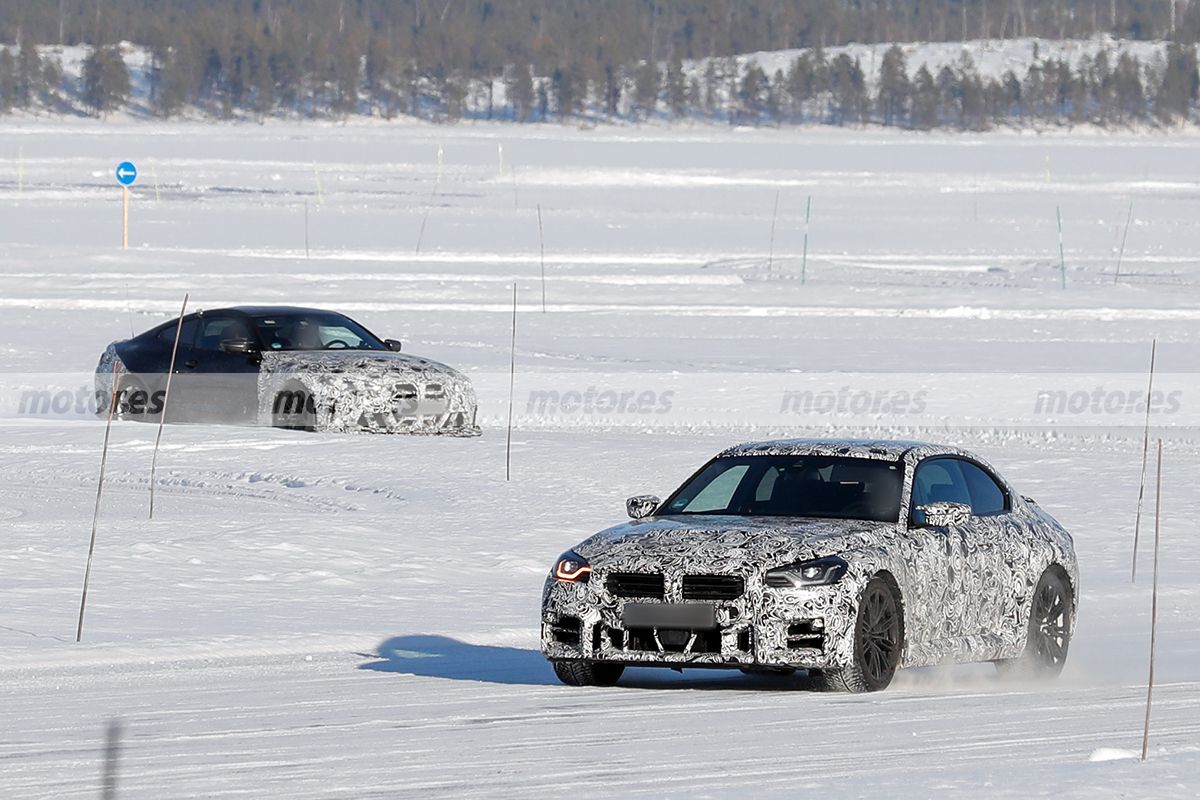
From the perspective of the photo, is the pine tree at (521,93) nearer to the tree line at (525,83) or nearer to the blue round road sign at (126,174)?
the tree line at (525,83)

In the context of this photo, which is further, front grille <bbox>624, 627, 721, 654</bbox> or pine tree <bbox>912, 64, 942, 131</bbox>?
pine tree <bbox>912, 64, 942, 131</bbox>

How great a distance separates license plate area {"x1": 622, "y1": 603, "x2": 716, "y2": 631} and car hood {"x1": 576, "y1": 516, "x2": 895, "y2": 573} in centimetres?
16

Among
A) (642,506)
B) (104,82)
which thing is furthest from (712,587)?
(104,82)

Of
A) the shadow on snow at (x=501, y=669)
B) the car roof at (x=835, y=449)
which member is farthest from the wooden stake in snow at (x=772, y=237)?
the car roof at (x=835, y=449)

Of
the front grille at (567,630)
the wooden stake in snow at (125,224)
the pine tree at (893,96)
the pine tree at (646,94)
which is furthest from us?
the pine tree at (646,94)

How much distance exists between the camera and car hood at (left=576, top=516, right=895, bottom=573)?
9.84 meters

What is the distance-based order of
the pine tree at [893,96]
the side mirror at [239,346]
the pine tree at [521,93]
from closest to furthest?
the side mirror at [239,346]
the pine tree at [521,93]
the pine tree at [893,96]

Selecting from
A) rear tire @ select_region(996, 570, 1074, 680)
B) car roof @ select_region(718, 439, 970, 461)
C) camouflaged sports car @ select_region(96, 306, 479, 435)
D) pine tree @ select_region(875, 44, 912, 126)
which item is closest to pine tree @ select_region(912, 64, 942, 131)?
pine tree @ select_region(875, 44, 912, 126)

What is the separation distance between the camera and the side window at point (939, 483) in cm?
1087

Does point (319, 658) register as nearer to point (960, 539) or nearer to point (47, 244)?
point (960, 539)

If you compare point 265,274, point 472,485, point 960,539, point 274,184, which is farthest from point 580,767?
point 274,184

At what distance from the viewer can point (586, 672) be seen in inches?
404

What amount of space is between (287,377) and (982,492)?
10566mm

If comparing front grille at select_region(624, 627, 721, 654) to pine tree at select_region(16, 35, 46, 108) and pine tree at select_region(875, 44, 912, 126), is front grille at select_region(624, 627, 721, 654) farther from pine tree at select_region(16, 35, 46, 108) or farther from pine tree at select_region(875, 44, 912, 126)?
pine tree at select_region(875, 44, 912, 126)
